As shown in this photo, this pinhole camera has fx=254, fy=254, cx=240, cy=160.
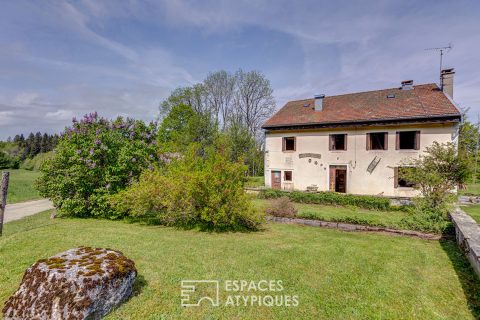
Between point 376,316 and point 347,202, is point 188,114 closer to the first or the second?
point 347,202

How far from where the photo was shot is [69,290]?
3406mm

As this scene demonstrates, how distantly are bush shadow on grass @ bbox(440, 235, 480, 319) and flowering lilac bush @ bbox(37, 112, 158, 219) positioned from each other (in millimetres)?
10997

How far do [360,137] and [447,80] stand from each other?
6747mm

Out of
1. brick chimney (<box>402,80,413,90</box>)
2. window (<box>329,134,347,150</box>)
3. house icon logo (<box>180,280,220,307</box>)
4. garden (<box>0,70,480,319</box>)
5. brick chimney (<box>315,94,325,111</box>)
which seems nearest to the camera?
house icon logo (<box>180,280,220,307</box>)

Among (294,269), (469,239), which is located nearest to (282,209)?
(294,269)

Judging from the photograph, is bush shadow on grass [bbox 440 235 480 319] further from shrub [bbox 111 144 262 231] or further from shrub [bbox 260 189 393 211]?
shrub [bbox 260 189 393 211]

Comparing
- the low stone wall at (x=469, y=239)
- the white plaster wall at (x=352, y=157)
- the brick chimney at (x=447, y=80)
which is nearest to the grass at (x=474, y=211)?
the white plaster wall at (x=352, y=157)

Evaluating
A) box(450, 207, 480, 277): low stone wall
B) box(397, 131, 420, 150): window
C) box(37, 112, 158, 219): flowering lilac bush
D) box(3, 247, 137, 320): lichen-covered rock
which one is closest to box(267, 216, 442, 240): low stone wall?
box(450, 207, 480, 277): low stone wall

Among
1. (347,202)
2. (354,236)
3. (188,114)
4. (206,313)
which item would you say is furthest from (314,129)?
→ (188,114)

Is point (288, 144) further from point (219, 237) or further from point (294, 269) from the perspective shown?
point (294, 269)

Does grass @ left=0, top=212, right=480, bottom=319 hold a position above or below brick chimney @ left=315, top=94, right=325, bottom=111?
below

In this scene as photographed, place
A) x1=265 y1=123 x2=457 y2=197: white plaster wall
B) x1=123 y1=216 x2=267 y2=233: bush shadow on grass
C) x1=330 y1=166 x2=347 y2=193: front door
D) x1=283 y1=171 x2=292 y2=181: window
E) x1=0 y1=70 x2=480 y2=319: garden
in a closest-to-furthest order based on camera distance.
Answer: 1. x1=0 y1=70 x2=480 y2=319: garden
2. x1=123 y1=216 x2=267 y2=233: bush shadow on grass
3. x1=265 y1=123 x2=457 y2=197: white plaster wall
4. x1=330 y1=166 x2=347 y2=193: front door
5. x1=283 y1=171 x2=292 y2=181: window

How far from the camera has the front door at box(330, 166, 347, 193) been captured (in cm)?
1848

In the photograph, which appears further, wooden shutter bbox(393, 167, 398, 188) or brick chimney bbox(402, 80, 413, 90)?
brick chimney bbox(402, 80, 413, 90)
